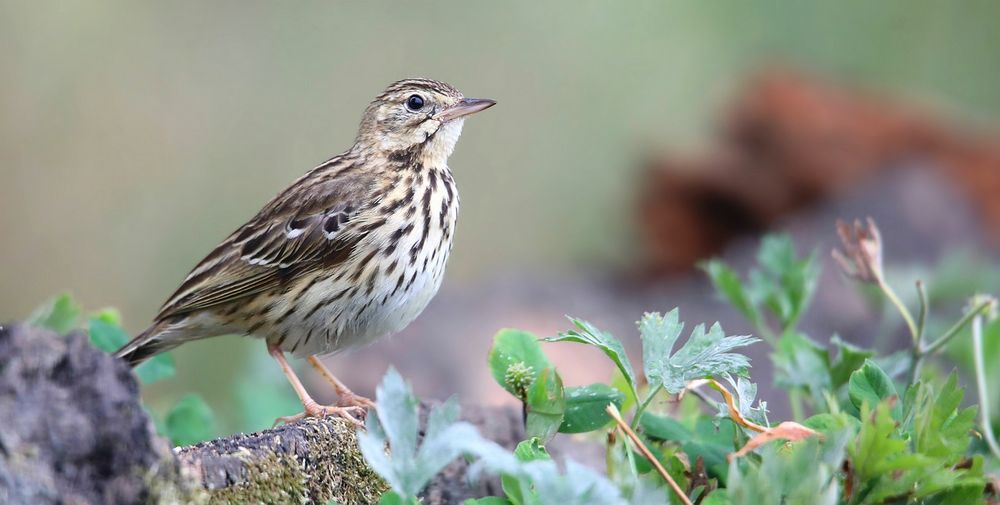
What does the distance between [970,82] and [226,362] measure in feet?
29.0

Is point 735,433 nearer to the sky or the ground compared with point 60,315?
nearer to the ground

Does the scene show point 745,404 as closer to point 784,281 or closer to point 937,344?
point 937,344

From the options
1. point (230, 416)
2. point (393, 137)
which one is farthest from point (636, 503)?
point (230, 416)

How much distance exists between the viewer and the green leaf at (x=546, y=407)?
2.47m

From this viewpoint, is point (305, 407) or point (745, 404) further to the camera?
point (305, 407)

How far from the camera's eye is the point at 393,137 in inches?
211

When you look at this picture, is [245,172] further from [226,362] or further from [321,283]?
[321,283]

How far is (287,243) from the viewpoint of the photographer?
4.91 metres

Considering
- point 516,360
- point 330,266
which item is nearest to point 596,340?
point 516,360

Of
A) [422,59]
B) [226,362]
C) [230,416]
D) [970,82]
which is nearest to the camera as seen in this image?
[230,416]

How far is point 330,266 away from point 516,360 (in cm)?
209

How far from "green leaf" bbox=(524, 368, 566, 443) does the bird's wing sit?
2.30 metres

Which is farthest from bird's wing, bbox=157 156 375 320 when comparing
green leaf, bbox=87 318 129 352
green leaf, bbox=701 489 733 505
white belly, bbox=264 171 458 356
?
green leaf, bbox=701 489 733 505

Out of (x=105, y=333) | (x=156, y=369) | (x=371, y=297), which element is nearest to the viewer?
(x=105, y=333)
